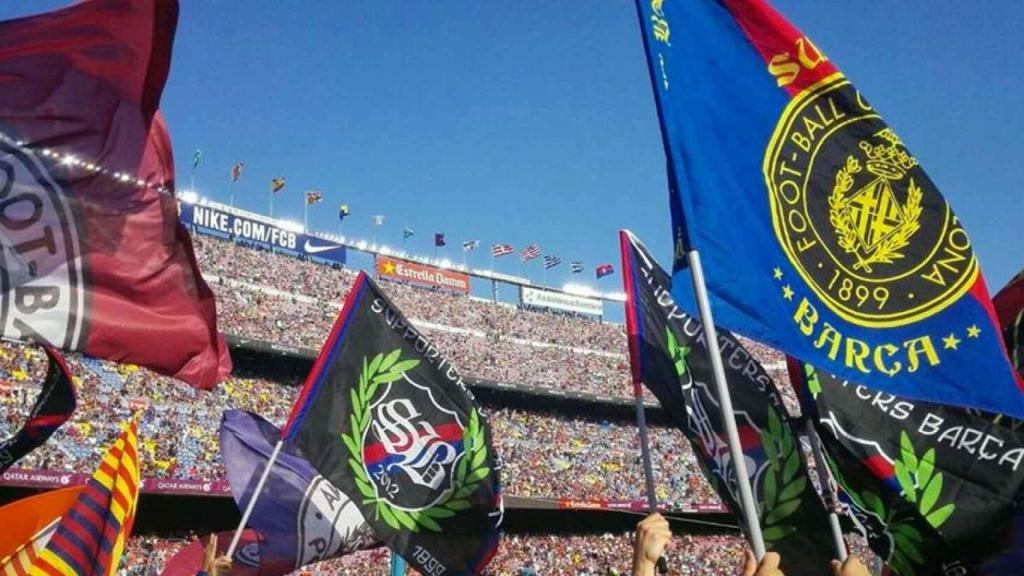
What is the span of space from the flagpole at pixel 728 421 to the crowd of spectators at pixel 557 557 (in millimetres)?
23040

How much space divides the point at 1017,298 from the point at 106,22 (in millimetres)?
6470

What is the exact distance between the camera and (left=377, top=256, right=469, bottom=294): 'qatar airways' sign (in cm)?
5053

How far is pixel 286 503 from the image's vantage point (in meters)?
9.98

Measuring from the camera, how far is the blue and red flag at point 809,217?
441cm

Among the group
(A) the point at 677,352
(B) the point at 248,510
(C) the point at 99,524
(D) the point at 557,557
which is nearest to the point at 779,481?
(A) the point at 677,352

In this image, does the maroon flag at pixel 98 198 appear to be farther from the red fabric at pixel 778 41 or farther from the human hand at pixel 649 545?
the red fabric at pixel 778 41

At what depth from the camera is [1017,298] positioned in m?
6.25

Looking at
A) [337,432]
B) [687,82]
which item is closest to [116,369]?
[337,432]

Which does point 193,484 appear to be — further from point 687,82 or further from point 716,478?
point 687,82

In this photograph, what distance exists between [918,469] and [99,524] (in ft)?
17.2

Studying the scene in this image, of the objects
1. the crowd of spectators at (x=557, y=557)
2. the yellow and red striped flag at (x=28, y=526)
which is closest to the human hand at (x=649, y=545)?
the yellow and red striped flag at (x=28, y=526)

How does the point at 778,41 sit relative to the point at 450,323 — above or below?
below

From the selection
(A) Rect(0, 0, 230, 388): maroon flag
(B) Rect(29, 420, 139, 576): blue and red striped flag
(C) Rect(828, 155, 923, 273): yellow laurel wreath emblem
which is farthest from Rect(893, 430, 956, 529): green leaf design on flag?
(B) Rect(29, 420, 139, 576): blue and red striped flag

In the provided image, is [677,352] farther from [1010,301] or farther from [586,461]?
[586,461]
